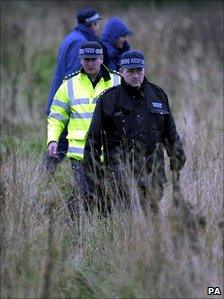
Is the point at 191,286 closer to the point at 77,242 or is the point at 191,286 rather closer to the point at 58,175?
the point at 77,242

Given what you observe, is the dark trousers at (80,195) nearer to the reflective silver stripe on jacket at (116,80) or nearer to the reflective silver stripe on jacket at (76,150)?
the reflective silver stripe on jacket at (76,150)

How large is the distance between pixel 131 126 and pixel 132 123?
3cm

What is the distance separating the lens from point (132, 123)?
6664 millimetres

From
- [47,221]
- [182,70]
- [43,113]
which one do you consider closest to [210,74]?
[182,70]

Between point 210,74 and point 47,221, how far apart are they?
9.91m

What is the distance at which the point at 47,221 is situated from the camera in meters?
6.04

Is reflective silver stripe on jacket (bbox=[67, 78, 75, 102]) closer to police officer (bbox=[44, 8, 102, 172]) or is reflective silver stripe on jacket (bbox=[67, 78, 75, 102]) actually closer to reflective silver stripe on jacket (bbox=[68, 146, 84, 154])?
reflective silver stripe on jacket (bbox=[68, 146, 84, 154])

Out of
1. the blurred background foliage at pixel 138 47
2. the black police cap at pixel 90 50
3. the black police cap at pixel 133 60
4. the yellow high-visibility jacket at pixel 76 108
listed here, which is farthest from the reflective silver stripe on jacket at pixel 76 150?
the blurred background foliage at pixel 138 47

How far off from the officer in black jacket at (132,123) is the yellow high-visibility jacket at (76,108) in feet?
2.00

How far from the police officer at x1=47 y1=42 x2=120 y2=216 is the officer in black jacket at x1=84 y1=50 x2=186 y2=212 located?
2.00 feet

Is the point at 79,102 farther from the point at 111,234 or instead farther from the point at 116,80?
the point at 111,234

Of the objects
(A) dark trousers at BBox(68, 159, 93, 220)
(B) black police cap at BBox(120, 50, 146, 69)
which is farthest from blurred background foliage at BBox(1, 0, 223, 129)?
(B) black police cap at BBox(120, 50, 146, 69)

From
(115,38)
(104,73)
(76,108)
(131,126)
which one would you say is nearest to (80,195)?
(131,126)

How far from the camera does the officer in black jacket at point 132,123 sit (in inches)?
262
